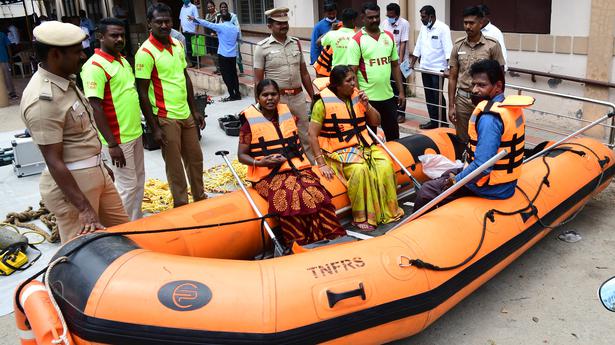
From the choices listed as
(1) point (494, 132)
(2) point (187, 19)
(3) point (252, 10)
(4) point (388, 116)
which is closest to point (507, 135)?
(1) point (494, 132)

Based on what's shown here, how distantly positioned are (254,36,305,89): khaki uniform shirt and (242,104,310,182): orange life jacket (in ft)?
3.61

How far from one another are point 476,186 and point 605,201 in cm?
209

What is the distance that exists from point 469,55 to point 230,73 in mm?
5501

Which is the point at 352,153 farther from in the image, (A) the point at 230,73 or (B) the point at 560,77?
(A) the point at 230,73

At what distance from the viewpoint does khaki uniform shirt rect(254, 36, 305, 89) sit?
17.0 feet

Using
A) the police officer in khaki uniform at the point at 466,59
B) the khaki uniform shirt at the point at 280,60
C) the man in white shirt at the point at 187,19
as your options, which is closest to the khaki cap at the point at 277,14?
the khaki uniform shirt at the point at 280,60

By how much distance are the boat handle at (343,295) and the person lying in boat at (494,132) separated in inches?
50.8

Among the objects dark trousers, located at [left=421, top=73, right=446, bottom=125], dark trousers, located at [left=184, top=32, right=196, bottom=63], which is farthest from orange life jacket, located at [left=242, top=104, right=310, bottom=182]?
dark trousers, located at [left=184, top=32, right=196, bottom=63]

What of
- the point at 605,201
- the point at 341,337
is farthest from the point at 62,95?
the point at 605,201

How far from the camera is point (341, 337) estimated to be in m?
2.81

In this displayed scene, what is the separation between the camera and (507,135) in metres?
3.54

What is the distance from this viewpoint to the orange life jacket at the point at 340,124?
4.52m

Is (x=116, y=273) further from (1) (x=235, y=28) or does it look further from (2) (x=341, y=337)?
(1) (x=235, y=28)

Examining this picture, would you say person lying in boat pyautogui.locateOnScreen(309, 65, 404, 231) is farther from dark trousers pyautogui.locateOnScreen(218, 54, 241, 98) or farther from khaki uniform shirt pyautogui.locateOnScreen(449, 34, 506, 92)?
dark trousers pyautogui.locateOnScreen(218, 54, 241, 98)
